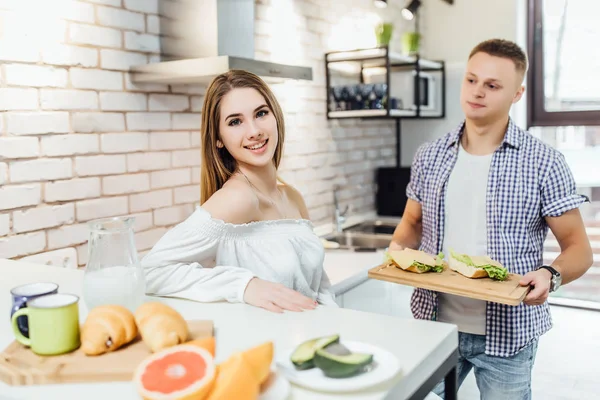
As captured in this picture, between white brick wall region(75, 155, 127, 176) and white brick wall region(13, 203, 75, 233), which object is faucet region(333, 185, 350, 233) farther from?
white brick wall region(13, 203, 75, 233)

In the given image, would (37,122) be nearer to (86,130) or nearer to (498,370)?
(86,130)

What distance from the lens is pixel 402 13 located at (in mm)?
4250

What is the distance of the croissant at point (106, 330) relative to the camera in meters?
1.04

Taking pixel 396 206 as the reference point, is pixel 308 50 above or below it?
above

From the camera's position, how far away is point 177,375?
0.88m

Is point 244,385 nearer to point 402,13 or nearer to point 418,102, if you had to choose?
point 418,102

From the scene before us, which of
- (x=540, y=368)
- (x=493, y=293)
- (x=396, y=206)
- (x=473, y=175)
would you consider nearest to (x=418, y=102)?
(x=396, y=206)

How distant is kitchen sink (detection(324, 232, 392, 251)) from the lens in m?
3.40

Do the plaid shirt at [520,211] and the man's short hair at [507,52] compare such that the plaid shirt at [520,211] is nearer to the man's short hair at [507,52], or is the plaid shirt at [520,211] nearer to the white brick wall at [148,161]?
the man's short hair at [507,52]

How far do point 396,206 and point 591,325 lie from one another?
1434mm

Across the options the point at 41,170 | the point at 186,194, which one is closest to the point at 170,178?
the point at 186,194

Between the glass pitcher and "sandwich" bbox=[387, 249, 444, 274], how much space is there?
82cm

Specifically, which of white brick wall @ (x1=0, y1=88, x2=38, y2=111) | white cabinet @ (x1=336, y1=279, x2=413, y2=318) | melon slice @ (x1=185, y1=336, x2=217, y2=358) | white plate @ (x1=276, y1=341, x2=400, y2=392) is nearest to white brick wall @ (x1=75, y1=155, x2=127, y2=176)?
white brick wall @ (x1=0, y1=88, x2=38, y2=111)

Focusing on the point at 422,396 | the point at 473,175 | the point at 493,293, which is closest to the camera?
the point at 422,396
